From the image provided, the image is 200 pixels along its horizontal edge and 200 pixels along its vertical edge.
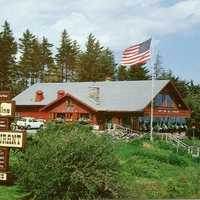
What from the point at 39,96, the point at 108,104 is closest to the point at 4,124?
the point at 108,104

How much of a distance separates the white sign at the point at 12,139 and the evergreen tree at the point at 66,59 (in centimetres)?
9610

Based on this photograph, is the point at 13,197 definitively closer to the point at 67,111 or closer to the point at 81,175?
the point at 81,175

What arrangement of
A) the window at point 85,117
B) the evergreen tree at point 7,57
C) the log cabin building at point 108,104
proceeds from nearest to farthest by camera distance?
1. the log cabin building at point 108,104
2. the window at point 85,117
3. the evergreen tree at point 7,57

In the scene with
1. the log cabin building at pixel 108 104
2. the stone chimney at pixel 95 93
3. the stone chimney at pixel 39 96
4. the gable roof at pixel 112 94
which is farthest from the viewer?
the stone chimney at pixel 39 96

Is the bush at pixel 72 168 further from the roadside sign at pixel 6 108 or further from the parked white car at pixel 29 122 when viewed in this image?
the parked white car at pixel 29 122

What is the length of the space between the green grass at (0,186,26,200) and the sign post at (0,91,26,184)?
1.68 feet

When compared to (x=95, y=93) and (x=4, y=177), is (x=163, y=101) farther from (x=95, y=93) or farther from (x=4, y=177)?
(x=4, y=177)

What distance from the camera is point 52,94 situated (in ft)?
239

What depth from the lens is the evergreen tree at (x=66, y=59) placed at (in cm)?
11562

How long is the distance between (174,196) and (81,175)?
4.37m

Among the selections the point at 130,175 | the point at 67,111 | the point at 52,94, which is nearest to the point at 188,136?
the point at 67,111

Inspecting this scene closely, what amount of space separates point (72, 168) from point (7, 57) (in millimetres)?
83679

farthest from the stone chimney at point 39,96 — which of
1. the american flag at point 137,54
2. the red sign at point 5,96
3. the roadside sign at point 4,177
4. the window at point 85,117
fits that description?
the roadside sign at point 4,177

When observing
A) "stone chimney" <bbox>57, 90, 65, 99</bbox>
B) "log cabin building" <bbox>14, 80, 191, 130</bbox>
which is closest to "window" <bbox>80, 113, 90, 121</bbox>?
"log cabin building" <bbox>14, 80, 191, 130</bbox>
